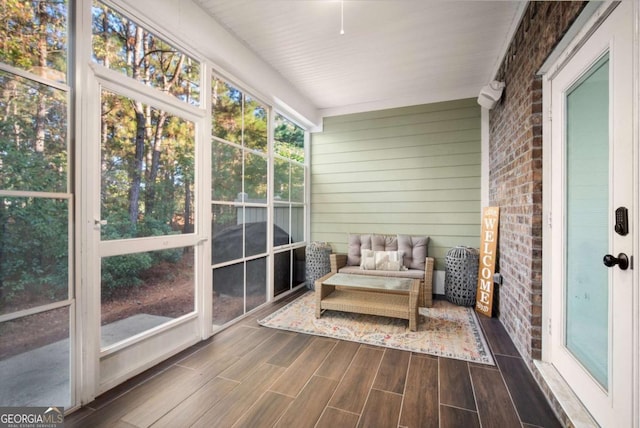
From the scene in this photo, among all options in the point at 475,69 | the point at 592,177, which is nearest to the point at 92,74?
the point at 592,177

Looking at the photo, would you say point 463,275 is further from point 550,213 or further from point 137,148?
point 137,148

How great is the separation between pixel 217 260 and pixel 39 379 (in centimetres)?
139

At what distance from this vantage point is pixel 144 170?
2039 millimetres

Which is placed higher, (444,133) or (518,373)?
(444,133)

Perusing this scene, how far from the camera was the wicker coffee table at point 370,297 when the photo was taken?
269 cm

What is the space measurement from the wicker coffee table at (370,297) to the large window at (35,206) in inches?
82.6

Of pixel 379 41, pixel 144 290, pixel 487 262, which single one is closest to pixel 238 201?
pixel 144 290

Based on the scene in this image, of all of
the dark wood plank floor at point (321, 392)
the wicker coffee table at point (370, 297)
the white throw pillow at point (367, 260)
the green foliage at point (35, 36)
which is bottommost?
the dark wood plank floor at point (321, 392)

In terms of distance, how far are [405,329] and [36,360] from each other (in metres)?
2.72

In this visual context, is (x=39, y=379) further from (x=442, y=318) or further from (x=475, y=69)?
(x=475, y=69)

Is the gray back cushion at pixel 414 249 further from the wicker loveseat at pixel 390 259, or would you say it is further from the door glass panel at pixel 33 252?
the door glass panel at pixel 33 252

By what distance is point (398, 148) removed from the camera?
13.8ft

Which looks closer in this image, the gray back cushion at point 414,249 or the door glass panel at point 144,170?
the door glass panel at point 144,170

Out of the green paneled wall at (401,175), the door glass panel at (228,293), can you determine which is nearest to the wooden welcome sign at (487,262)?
the green paneled wall at (401,175)
